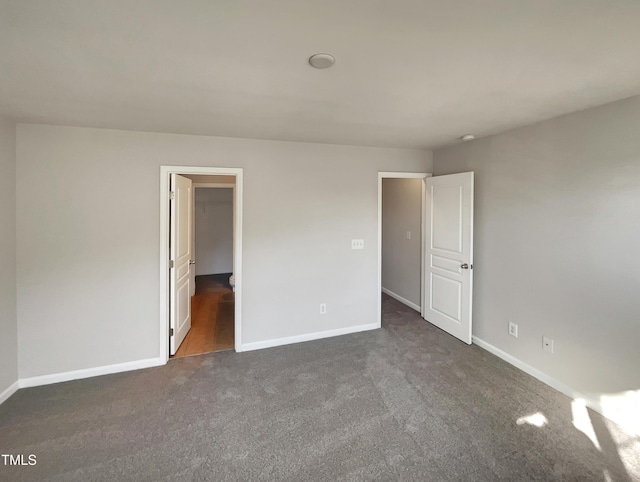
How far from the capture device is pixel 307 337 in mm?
3531

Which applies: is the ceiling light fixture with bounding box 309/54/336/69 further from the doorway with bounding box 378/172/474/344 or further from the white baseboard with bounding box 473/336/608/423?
the white baseboard with bounding box 473/336/608/423

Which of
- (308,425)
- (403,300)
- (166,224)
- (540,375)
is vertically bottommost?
(308,425)

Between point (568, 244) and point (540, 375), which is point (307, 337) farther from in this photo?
point (568, 244)

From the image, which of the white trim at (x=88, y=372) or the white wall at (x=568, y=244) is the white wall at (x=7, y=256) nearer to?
the white trim at (x=88, y=372)

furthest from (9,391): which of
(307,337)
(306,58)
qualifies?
(306,58)

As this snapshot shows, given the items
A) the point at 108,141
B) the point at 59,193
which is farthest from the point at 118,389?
the point at 108,141

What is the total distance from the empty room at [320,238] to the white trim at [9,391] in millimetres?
18

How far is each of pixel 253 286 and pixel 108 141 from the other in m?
1.98

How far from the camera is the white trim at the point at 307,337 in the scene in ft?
10.9

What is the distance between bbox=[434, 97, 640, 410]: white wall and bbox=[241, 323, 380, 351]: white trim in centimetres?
139

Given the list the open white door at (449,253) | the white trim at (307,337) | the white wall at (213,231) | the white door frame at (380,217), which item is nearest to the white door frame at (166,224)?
the white trim at (307,337)

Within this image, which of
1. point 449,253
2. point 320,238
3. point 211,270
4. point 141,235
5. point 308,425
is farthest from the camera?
point 211,270

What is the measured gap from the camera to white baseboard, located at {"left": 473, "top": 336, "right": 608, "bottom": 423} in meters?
2.30

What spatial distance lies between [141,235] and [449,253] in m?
3.47
